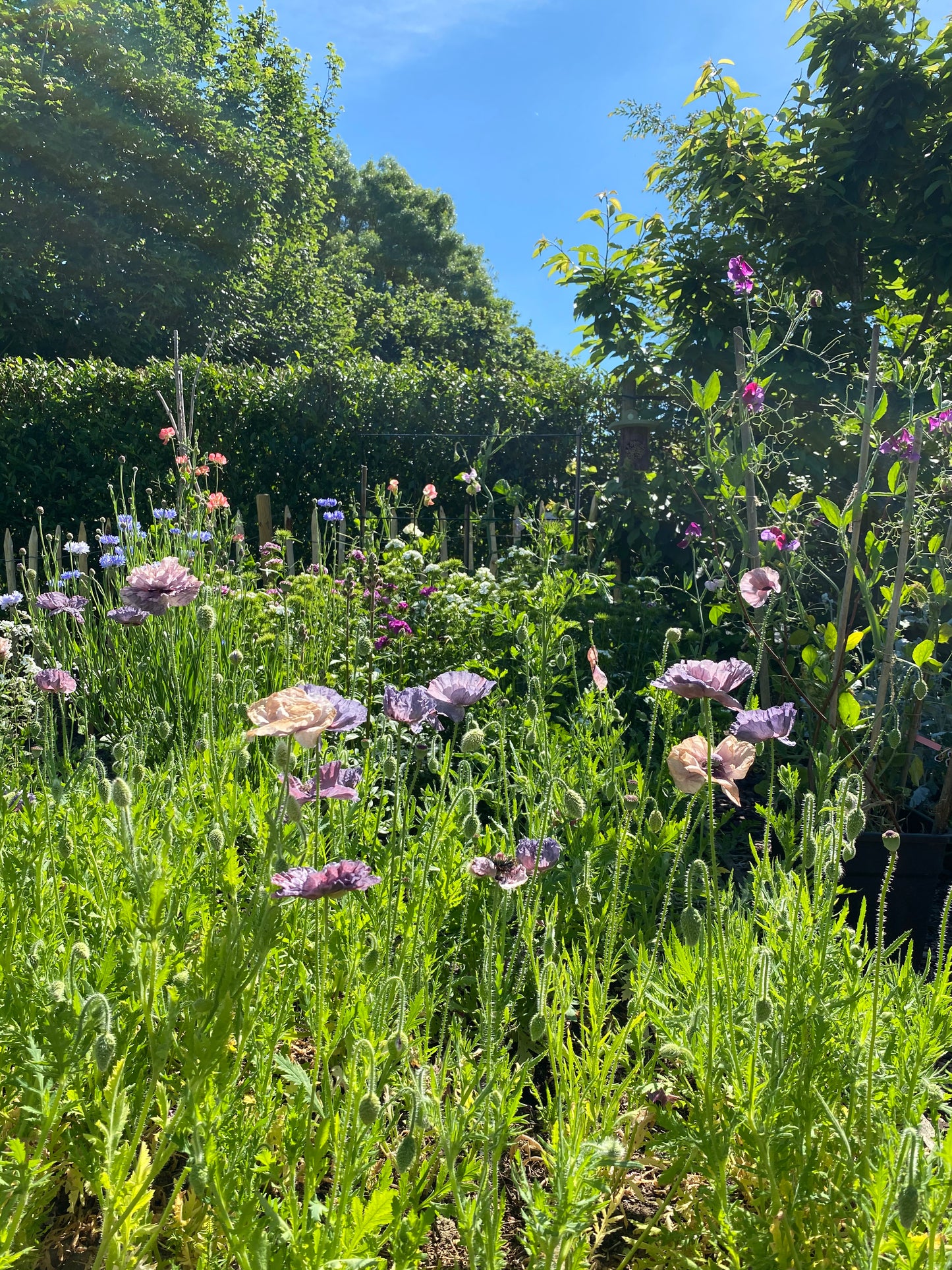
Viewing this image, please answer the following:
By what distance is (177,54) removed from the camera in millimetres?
15086

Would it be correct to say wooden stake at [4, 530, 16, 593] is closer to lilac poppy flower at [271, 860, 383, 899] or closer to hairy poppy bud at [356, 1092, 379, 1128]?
lilac poppy flower at [271, 860, 383, 899]

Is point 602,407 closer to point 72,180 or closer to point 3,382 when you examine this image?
point 3,382

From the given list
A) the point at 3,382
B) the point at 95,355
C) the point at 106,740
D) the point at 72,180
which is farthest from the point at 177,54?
the point at 106,740

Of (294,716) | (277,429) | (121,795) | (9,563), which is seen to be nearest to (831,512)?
(294,716)

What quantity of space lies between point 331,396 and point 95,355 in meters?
8.11

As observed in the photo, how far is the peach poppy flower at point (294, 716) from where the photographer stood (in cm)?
96

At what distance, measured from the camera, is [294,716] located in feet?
3.26

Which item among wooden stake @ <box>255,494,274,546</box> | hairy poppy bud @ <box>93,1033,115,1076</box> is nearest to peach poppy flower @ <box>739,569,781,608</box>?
hairy poppy bud @ <box>93,1033,115,1076</box>

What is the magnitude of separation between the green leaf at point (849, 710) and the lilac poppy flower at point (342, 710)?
63.8 inches

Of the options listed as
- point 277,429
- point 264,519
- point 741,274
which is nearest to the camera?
point 741,274

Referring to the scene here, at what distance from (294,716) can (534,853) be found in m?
0.59

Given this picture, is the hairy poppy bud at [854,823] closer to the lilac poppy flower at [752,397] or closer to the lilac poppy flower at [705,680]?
the lilac poppy flower at [705,680]

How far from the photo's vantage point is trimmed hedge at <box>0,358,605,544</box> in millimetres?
7309

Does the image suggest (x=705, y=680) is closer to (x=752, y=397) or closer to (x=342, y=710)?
(x=342, y=710)
